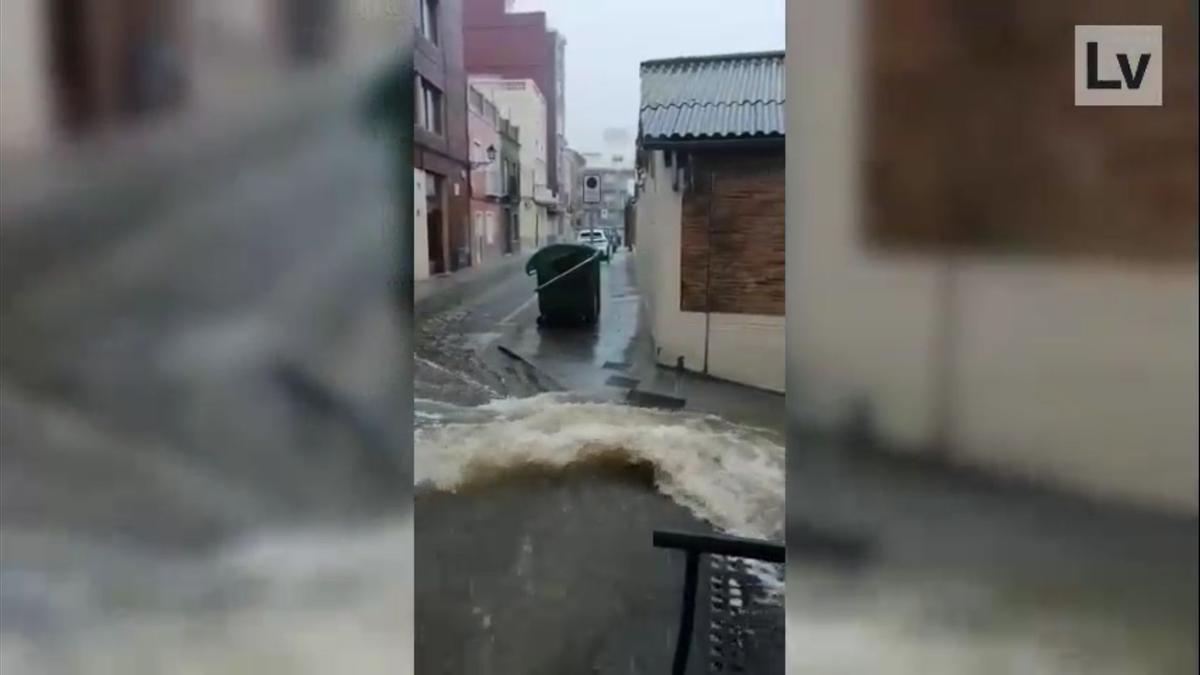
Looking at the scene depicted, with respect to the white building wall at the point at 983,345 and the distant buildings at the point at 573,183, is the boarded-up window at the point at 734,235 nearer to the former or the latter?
the white building wall at the point at 983,345

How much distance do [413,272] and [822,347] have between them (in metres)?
0.72

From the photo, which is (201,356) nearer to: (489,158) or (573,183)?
(489,158)

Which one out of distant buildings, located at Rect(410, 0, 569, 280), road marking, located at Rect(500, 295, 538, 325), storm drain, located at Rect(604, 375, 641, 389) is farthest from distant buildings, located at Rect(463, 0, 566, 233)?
storm drain, located at Rect(604, 375, 641, 389)

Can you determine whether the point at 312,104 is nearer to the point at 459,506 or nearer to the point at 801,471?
the point at 459,506

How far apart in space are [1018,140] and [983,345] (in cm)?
34

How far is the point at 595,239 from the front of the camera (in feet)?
5.85

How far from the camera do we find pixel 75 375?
165cm

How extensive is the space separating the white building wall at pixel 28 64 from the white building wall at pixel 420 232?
25.4 inches

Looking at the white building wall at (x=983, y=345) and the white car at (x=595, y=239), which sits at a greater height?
the white car at (x=595, y=239)

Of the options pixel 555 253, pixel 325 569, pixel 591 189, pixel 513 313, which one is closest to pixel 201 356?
pixel 325 569

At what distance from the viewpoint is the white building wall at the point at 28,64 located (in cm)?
162

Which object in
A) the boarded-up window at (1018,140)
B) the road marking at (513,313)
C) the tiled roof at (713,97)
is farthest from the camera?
the road marking at (513,313)

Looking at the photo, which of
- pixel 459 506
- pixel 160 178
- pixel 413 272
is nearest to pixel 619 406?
pixel 459 506

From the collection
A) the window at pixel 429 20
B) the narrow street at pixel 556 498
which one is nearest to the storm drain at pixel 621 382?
the narrow street at pixel 556 498
